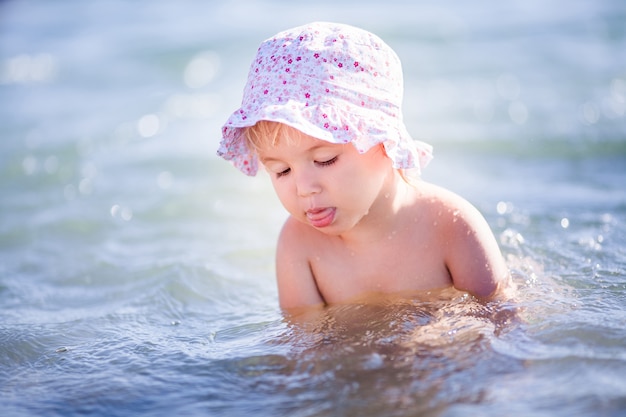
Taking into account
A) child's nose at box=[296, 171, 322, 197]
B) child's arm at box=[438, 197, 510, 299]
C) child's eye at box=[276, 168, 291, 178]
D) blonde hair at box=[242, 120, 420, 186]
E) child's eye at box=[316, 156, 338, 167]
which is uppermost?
blonde hair at box=[242, 120, 420, 186]

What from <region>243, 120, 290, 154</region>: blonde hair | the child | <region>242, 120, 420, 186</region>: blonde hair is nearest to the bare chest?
the child

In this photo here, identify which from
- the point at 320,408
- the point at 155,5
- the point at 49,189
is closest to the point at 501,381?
the point at 320,408

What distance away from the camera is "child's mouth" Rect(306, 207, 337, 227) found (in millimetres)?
3045

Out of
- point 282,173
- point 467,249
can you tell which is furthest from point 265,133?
point 467,249

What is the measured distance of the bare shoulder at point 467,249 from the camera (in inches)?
128

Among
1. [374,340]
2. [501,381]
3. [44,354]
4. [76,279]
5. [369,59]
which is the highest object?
[369,59]

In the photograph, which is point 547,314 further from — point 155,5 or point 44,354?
point 155,5

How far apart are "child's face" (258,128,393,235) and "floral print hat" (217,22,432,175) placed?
93 mm

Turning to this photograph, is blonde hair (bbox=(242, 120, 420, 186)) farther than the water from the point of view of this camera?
Yes

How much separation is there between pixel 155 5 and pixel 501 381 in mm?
15325

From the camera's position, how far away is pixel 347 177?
304cm

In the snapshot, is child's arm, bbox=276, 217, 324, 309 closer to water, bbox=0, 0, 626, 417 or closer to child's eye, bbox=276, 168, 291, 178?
water, bbox=0, 0, 626, 417

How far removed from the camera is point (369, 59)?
10.2ft

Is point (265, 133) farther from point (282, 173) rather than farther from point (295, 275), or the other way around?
point (295, 275)
